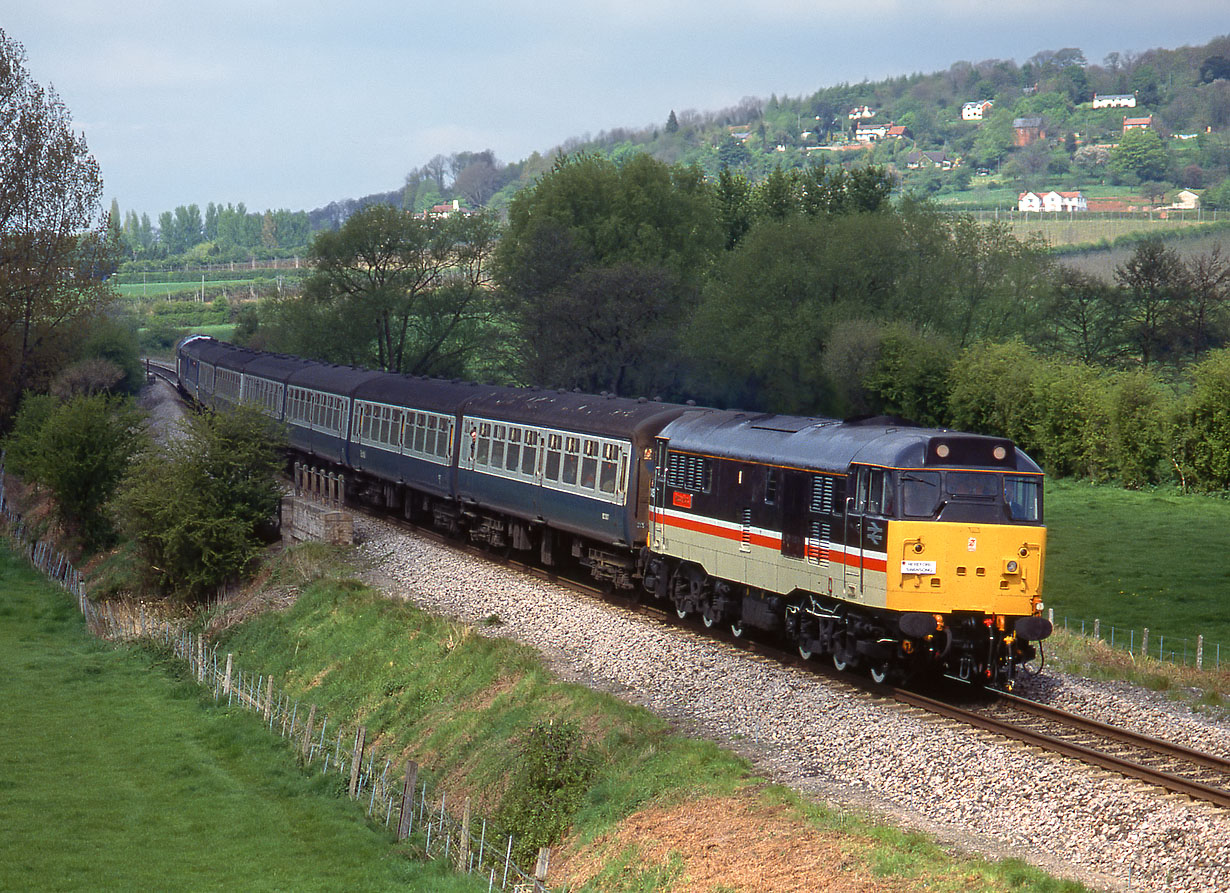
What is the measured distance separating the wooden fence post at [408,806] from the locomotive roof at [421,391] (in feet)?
54.7

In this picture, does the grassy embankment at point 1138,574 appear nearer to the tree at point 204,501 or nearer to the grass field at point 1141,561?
the grass field at point 1141,561

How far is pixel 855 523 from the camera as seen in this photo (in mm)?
17719

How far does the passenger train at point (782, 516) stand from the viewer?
1708cm

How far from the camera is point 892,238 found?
64.2 m

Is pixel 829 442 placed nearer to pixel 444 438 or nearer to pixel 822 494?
pixel 822 494

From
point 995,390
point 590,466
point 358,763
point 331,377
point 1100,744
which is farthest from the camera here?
point 995,390

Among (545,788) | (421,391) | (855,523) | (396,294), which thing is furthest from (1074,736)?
(396,294)

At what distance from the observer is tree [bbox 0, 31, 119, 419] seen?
58.4 metres

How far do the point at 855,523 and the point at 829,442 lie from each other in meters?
1.63

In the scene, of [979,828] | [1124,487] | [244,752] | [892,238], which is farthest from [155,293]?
[979,828]

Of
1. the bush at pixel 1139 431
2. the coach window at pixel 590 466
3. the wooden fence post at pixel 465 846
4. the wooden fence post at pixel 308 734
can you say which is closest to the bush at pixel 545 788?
the wooden fence post at pixel 465 846

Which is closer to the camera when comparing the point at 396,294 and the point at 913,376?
the point at 913,376

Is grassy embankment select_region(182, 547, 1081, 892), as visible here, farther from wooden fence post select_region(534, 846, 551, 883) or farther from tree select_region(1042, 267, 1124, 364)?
tree select_region(1042, 267, 1124, 364)

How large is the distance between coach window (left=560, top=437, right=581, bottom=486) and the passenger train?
4 cm
